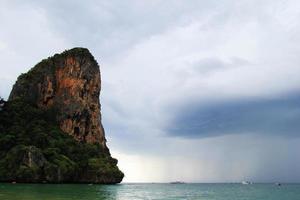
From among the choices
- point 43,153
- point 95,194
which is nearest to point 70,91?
point 43,153

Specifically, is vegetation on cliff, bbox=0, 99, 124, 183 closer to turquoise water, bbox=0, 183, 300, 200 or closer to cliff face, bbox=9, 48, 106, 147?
cliff face, bbox=9, 48, 106, 147

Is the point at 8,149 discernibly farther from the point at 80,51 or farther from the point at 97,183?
the point at 80,51

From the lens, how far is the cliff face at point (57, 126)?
11894cm

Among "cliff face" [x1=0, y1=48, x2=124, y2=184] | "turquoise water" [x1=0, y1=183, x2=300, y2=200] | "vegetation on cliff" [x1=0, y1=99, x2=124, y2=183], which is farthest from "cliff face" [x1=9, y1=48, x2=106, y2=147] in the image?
"turquoise water" [x1=0, y1=183, x2=300, y2=200]

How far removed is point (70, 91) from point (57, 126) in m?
13.7

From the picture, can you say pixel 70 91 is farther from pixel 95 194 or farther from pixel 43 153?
pixel 95 194

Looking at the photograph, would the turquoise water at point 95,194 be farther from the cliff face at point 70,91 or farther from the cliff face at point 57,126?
the cliff face at point 70,91

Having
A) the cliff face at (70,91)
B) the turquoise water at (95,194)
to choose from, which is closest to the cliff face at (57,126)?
the cliff face at (70,91)

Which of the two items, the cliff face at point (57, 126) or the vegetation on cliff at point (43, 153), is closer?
the vegetation on cliff at point (43, 153)

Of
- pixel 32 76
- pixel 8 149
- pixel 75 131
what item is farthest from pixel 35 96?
pixel 8 149

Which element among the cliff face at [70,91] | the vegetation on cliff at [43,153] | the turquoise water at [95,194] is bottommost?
the turquoise water at [95,194]

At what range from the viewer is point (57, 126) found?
511 feet

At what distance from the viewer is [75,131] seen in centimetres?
15825

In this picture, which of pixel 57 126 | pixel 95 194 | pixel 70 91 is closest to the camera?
pixel 95 194
